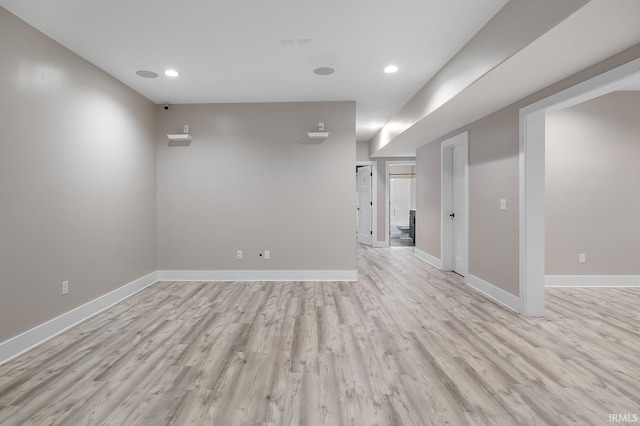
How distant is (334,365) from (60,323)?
2.62m

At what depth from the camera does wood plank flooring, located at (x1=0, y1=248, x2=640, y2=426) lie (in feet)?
5.98

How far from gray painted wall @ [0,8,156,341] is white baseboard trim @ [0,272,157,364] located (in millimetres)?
62

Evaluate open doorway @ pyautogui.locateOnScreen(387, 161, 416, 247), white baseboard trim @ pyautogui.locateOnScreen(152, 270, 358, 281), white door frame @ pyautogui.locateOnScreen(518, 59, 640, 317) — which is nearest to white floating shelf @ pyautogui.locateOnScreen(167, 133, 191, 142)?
white baseboard trim @ pyautogui.locateOnScreen(152, 270, 358, 281)

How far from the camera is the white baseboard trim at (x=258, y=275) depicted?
189 inches

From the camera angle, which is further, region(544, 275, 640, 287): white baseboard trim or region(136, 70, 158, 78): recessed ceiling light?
region(544, 275, 640, 287): white baseboard trim

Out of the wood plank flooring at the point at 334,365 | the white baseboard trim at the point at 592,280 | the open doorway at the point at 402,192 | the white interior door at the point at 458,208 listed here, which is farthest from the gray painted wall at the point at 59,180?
the open doorway at the point at 402,192

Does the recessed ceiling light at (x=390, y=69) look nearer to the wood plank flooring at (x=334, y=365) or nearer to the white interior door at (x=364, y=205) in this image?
the wood plank flooring at (x=334, y=365)

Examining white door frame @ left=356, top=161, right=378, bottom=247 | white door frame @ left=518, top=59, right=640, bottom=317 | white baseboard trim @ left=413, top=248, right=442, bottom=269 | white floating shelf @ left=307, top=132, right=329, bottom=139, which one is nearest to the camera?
white door frame @ left=518, top=59, right=640, bottom=317

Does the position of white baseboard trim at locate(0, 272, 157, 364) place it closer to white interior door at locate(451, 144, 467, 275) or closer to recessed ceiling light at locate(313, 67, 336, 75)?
recessed ceiling light at locate(313, 67, 336, 75)

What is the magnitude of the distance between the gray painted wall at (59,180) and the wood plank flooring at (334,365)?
494 mm

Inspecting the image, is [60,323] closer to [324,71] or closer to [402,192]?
[324,71]

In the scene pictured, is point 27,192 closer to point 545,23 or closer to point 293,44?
point 293,44

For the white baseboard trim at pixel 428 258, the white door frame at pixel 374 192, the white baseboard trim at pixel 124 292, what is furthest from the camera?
the white door frame at pixel 374 192

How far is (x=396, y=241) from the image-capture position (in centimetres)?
932
